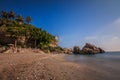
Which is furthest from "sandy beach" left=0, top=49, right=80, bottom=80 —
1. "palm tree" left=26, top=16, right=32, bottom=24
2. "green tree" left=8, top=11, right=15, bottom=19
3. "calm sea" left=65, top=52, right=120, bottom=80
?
"palm tree" left=26, top=16, right=32, bottom=24

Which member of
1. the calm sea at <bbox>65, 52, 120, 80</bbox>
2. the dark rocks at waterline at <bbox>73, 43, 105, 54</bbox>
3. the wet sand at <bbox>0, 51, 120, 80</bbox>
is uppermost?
the dark rocks at waterline at <bbox>73, 43, 105, 54</bbox>

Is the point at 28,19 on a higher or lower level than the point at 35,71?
higher

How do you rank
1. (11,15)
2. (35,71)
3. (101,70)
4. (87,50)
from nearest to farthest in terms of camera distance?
1. (35,71)
2. (101,70)
3. (11,15)
4. (87,50)

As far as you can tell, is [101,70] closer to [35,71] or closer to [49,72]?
[49,72]

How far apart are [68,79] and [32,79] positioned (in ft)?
9.08

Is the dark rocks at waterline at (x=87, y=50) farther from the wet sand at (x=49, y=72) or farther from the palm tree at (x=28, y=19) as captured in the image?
the wet sand at (x=49, y=72)

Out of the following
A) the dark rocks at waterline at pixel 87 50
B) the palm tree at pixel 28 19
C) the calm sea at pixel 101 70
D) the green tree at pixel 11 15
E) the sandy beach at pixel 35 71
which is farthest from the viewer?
the dark rocks at waterline at pixel 87 50

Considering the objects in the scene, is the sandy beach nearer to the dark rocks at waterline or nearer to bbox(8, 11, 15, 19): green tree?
bbox(8, 11, 15, 19): green tree

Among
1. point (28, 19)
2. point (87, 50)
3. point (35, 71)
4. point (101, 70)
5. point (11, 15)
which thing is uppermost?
point (11, 15)

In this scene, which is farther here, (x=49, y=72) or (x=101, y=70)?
(x=101, y=70)

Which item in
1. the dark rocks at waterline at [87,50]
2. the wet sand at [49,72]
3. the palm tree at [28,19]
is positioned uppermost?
the palm tree at [28,19]

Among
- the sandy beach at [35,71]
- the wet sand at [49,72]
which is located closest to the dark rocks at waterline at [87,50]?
the sandy beach at [35,71]

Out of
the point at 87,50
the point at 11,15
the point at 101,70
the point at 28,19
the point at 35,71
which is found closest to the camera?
the point at 35,71

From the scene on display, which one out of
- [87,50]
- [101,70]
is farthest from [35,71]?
[87,50]
